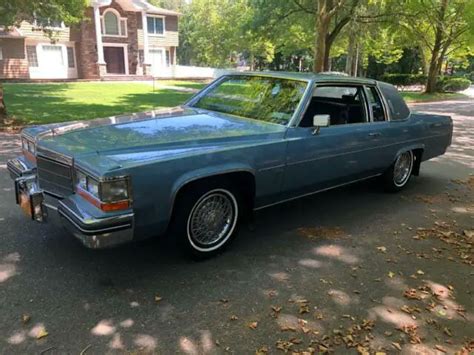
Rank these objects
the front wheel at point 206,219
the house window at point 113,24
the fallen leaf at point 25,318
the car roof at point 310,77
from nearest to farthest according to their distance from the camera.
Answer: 1. the fallen leaf at point 25,318
2. the front wheel at point 206,219
3. the car roof at point 310,77
4. the house window at point 113,24

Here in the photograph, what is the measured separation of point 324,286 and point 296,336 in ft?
2.44

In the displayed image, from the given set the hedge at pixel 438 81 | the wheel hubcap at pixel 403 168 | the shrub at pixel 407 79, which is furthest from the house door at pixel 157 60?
the wheel hubcap at pixel 403 168

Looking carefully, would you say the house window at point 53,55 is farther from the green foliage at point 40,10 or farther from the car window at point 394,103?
the car window at point 394,103

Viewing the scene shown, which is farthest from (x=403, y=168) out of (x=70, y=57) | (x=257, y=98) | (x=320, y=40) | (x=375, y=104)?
(x=70, y=57)

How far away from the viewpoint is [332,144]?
15.3 ft

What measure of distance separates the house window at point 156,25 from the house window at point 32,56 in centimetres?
980

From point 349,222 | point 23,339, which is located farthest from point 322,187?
point 23,339

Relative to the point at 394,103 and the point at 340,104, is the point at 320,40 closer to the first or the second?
the point at 394,103

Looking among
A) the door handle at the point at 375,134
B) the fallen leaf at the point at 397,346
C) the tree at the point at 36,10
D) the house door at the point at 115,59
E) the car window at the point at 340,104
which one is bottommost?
the fallen leaf at the point at 397,346

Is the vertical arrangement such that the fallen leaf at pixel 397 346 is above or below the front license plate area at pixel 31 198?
below

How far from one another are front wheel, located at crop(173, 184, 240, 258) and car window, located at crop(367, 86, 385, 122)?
96.6 inches

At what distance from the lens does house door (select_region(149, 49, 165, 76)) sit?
1457 inches

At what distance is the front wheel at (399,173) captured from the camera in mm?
5883

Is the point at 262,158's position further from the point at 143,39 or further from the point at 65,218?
the point at 143,39
